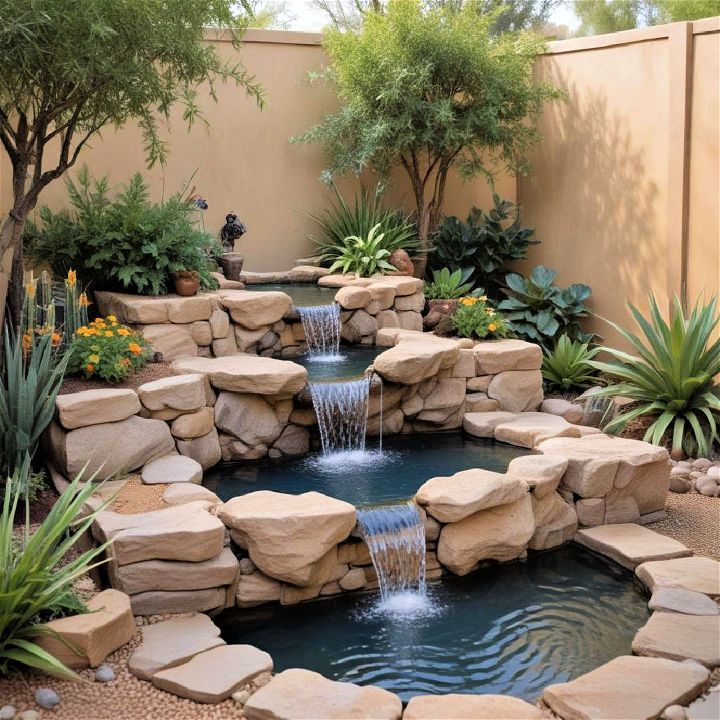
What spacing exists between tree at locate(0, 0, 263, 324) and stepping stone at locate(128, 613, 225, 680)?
331 centimetres

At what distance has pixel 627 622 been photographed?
513cm

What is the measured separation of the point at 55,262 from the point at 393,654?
192 inches

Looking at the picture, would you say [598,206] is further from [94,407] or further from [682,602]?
[94,407]

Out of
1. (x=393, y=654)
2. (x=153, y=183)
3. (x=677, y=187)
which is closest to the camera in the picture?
(x=393, y=654)

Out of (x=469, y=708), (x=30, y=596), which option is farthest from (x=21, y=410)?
(x=469, y=708)

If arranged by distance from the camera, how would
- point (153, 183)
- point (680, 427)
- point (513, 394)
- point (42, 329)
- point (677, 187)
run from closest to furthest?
point (42, 329) → point (680, 427) → point (513, 394) → point (677, 187) → point (153, 183)

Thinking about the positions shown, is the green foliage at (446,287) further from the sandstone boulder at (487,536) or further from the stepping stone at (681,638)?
the stepping stone at (681,638)

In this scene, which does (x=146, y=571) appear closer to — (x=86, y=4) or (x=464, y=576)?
(x=464, y=576)

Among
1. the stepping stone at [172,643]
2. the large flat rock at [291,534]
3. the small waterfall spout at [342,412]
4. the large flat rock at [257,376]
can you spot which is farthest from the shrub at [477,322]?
the stepping stone at [172,643]

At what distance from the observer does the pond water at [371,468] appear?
6.21m

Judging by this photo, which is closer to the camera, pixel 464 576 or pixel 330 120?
pixel 464 576

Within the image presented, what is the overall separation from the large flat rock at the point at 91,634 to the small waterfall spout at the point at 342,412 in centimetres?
274

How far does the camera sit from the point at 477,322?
27.4ft

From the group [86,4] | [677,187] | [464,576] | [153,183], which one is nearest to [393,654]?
[464,576]
